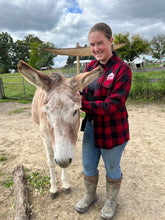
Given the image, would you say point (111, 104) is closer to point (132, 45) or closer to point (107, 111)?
point (107, 111)

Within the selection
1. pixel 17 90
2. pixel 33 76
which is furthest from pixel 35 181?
pixel 17 90

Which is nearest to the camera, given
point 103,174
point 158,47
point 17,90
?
point 103,174

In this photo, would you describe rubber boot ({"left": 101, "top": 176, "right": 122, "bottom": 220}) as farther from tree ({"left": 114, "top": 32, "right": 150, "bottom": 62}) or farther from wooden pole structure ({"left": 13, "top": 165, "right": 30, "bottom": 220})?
tree ({"left": 114, "top": 32, "right": 150, "bottom": 62})

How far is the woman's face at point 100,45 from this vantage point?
1.86 m

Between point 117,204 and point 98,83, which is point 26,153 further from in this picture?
point 98,83

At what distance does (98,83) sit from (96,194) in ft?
7.04

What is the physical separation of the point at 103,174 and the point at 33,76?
268 cm

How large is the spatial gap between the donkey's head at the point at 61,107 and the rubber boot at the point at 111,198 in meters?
1.10

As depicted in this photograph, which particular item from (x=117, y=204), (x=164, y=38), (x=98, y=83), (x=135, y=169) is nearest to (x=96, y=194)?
(x=117, y=204)

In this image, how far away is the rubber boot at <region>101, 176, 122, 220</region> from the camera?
231cm

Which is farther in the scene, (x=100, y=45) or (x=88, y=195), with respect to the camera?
(x=88, y=195)

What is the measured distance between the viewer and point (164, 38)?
41.9m

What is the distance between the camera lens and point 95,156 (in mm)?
2369

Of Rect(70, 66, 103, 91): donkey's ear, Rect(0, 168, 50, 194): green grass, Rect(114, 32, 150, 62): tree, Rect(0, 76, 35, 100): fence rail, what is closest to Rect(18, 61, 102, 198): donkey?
Rect(70, 66, 103, 91): donkey's ear
